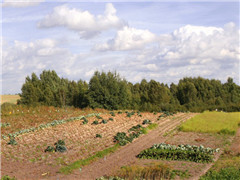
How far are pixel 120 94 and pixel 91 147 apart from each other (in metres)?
28.0

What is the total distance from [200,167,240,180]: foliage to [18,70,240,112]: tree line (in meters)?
25.7

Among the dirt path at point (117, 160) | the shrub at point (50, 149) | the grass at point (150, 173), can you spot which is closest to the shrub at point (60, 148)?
the shrub at point (50, 149)

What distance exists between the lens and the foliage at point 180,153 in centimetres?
1470

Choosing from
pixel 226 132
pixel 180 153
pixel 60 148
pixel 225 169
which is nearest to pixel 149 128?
pixel 226 132

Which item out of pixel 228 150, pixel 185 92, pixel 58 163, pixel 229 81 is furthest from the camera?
pixel 229 81

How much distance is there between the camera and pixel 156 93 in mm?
58062

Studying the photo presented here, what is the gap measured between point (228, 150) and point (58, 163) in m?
10.3

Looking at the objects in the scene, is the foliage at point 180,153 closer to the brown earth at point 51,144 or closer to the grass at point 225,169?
the grass at point 225,169

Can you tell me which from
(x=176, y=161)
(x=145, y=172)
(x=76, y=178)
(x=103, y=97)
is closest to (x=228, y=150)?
(x=176, y=161)

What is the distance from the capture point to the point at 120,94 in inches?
1764

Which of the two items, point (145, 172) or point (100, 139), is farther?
point (100, 139)

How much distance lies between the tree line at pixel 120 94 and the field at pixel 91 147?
16.2m

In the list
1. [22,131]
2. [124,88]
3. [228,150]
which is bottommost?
[228,150]

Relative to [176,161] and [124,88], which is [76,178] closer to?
[176,161]
